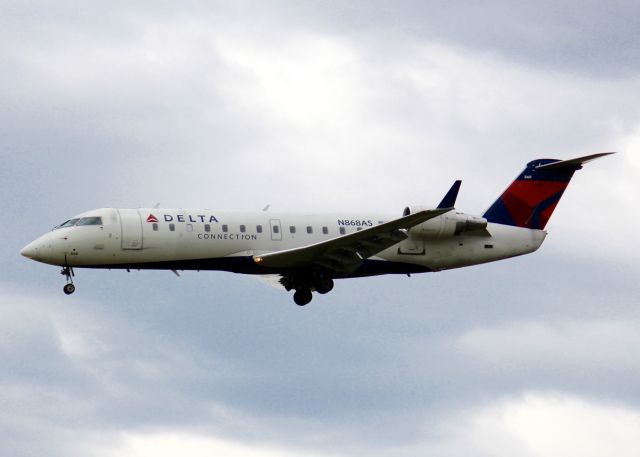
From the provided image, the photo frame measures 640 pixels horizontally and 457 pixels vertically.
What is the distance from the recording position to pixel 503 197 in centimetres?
5425

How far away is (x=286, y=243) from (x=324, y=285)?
198 centimetres

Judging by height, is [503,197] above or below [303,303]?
above

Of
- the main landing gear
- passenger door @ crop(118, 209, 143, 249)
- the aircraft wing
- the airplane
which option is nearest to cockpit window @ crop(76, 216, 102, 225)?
the airplane

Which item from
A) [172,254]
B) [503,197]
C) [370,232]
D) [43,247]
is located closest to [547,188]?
[503,197]

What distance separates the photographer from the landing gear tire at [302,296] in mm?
51219

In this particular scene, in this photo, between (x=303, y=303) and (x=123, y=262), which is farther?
(x=303, y=303)

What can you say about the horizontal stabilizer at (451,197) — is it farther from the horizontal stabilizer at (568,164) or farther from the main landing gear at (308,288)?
the horizontal stabilizer at (568,164)

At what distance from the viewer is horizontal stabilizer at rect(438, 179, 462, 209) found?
152 ft

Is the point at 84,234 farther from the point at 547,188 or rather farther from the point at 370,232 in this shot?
the point at 547,188

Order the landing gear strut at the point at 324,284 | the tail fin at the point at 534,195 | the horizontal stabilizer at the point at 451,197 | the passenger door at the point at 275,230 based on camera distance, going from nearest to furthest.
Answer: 1. the horizontal stabilizer at the point at 451,197
2. the passenger door at the point at 275,230
3. the landing gear strut at the point at 324,284
4. the tail fin at the point at 534,195

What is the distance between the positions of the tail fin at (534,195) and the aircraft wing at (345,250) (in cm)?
634

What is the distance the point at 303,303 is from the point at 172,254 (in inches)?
215

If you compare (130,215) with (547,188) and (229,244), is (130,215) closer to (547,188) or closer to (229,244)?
(229,244)

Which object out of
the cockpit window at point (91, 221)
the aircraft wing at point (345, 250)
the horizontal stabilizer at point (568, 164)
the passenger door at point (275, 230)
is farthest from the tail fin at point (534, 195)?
the cockpit window at point (91, 221)
